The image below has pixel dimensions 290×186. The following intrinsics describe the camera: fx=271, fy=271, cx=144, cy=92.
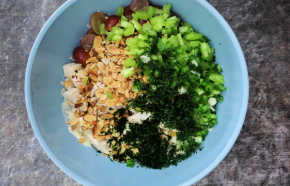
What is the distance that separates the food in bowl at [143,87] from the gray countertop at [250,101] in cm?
25

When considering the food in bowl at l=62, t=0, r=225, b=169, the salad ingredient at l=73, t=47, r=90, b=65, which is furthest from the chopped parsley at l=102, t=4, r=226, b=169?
the salad ingredient at l=73, t=47, r=90, b=65

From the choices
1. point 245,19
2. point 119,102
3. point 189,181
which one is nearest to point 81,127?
point 119,102

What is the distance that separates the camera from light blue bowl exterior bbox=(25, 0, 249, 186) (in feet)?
3.18

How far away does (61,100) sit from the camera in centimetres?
114

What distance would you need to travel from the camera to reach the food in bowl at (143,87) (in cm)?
100

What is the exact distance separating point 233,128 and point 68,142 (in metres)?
0.66

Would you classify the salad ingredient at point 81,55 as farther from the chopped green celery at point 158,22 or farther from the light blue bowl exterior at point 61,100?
the chopped green celery at point 158,22

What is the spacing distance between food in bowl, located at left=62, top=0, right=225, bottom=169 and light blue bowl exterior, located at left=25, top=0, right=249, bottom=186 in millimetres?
37

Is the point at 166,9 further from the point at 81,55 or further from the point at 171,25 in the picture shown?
the point at 81,55

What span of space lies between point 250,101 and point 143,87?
1.70 ft

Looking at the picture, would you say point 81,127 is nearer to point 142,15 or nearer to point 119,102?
point 119,102

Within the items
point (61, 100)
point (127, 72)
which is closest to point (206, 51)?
point (127, 72)

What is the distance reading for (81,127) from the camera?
1112 mm

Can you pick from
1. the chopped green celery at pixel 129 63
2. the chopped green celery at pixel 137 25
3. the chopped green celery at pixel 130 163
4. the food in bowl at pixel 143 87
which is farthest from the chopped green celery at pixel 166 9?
the chopped green celery at pixel 130 163
